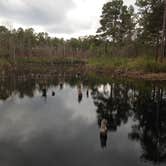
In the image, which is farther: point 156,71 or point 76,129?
point 156,71

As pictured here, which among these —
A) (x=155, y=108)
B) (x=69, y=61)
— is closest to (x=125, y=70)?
(x=155, y=108)

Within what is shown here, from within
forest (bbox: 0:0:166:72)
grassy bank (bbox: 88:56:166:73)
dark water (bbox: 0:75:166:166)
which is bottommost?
dark water (bbox: 0:75:166:166)

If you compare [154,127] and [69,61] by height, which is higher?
[69,61]

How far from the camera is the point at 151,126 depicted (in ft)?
50.2

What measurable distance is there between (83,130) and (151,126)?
466 cm

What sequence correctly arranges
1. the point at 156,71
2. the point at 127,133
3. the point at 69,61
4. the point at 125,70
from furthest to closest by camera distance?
the point at 69,61 → the point at 125,70 → the point at 156,71 → the point at 127,133

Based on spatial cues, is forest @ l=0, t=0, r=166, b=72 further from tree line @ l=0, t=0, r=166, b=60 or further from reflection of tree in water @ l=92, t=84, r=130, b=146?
reflection of tree in water @ l=92, t=84, r=130, b=146

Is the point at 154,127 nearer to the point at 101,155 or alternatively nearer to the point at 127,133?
the point at 127,133

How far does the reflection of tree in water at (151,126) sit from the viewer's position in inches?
448

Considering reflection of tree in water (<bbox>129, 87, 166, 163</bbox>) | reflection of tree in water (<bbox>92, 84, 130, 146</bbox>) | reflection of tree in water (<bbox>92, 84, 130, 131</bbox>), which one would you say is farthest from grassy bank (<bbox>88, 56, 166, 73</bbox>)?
reflection of tree in water (<bbox>129, 87, 166, 163</bbox>)

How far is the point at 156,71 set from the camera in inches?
1394

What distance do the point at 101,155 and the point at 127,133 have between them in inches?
149

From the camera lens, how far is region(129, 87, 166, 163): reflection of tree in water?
11.4 m

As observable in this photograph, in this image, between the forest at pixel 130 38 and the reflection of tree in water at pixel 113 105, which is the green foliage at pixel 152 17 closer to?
the forest at pixel 130 38
